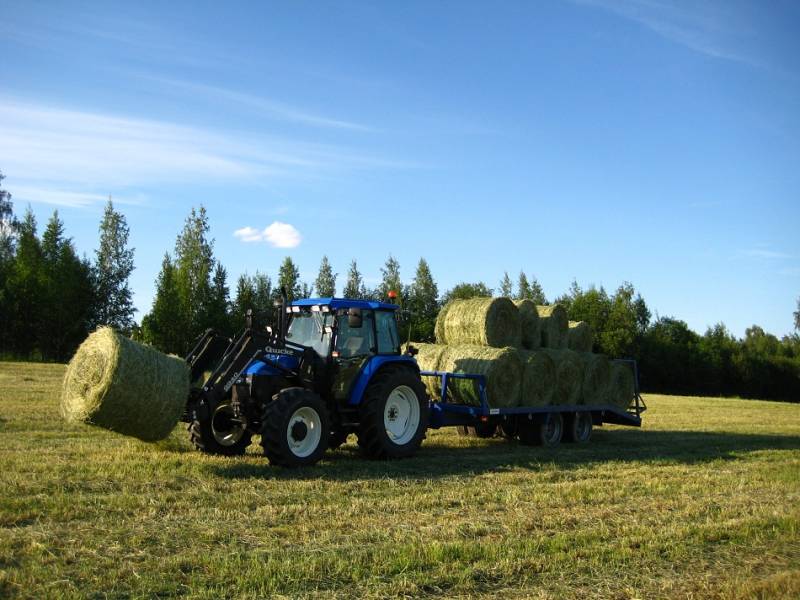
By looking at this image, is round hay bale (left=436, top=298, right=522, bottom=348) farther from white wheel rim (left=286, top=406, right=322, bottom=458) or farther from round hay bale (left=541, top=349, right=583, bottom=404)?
white wheel rim (left=286, top=406, right=322, bottom=458)

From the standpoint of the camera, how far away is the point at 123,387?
295 inches

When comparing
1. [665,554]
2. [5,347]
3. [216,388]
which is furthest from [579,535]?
[5,347]

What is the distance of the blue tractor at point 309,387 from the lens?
28.7 feet

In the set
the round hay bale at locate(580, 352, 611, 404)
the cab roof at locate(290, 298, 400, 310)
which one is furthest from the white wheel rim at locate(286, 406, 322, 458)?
the round hay bale at locate(580, 352, 611, 404)

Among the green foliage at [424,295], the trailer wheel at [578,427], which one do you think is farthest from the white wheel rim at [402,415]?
the green foliage at [424,295]

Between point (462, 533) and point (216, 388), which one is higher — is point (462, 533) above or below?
below

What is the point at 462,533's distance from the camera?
19.5 feet

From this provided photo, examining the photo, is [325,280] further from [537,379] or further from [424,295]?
[537,379]

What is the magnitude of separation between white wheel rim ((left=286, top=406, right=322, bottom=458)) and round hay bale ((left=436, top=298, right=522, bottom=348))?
450 centimetres

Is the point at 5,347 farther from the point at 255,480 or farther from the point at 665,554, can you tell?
the point at 665,554

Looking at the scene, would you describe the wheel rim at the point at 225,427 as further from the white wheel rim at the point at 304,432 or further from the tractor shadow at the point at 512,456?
the white wheel rim at the point at 304,432

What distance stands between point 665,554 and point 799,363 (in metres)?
56.6

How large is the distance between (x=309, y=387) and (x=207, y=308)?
36420 mm

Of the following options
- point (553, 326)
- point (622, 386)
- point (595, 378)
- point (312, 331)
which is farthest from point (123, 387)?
point (622, 386)
